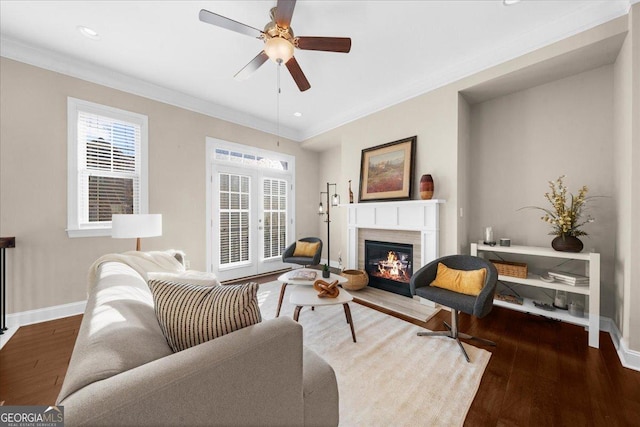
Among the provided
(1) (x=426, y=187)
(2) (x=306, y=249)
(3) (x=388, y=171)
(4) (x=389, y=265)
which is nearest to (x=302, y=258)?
(2) (x=306, y=249)

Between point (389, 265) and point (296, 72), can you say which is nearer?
point (296, 72)

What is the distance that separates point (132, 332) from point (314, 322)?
1.94 metres

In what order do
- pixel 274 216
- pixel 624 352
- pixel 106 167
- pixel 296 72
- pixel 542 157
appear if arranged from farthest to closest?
pixel 274 216 → pixel 106 167 → pixel 542 157 → pixel 296 72 → pixel 624 352

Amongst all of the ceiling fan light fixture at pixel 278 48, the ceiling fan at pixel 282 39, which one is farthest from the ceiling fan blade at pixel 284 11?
the ceiling fan light fixture at pixel 278 48

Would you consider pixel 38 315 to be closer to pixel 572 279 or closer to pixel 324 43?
pixel 324 43

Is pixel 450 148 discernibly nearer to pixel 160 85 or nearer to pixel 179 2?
pixel 179 2

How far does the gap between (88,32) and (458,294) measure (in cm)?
440

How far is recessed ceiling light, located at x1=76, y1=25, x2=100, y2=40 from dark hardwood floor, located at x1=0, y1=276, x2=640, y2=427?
9.83 feet

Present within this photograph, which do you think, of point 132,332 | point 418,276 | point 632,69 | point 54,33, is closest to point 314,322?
point 418,276

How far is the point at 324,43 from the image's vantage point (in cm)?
195

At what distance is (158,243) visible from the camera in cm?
340

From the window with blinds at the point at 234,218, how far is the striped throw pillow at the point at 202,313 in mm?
3159

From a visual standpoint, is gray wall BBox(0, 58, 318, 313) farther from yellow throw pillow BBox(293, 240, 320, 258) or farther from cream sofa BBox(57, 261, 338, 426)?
cream sofa BBox(57, 261, 338, 426)

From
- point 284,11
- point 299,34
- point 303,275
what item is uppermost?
point 299,34
